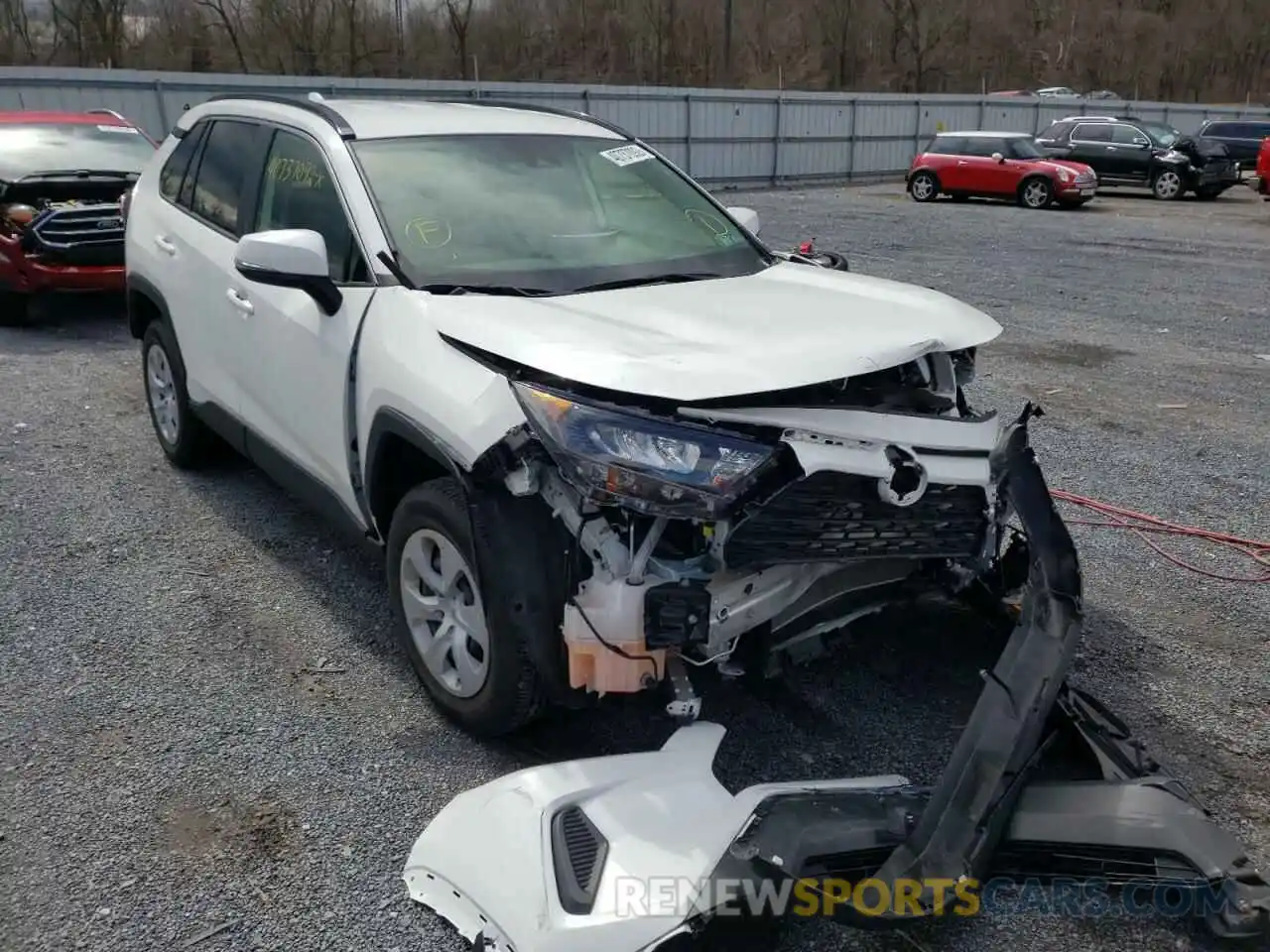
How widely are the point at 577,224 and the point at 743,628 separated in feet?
5.72

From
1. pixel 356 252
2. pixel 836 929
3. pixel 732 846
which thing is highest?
pixel 356 252

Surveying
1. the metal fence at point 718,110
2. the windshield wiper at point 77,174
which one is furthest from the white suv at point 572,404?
the metal fence at point 718,110

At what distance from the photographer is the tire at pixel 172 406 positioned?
5070 mm

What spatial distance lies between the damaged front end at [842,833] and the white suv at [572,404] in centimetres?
27

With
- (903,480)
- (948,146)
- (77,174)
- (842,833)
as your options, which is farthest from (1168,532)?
(948,146)

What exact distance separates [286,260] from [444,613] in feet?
3.99

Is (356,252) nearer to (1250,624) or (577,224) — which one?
(577,224)

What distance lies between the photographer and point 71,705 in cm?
350

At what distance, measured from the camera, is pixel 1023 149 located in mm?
21984

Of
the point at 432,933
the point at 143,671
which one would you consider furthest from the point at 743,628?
the point at 143,671

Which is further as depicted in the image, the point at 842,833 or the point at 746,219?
the point at 746,219

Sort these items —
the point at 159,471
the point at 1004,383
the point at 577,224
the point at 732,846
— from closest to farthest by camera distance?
the point at 732,846
the point at 577,224
the point at 159,471
the point at 1004,383

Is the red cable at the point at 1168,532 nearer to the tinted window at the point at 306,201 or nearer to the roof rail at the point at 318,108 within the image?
the tinted window at the point at 306,201

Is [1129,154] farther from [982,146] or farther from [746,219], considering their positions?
[746,219]
